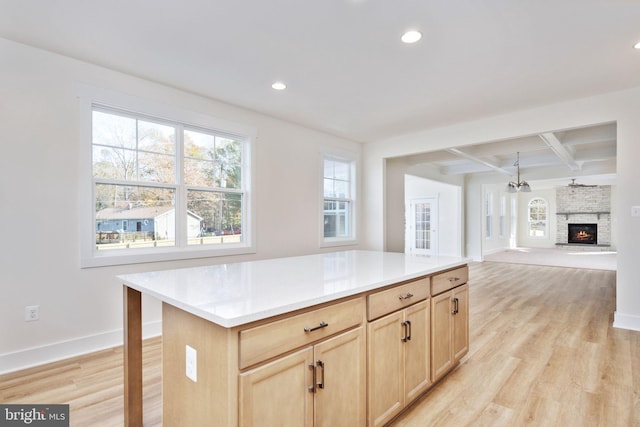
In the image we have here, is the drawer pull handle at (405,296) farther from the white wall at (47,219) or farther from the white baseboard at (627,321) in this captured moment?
the white baseboard at (627,321)

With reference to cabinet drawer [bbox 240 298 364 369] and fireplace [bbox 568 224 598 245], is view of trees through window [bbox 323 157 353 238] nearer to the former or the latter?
cabinet drawer [bbox 240 298 364 369]

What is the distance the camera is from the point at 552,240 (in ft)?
43.3

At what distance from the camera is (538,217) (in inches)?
533

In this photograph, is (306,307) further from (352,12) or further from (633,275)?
(633,275)

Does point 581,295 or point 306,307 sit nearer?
point 306,307

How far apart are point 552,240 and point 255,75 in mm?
14368

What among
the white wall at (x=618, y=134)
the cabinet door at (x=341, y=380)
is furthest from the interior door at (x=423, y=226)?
the cabinet door at (x=341, y=380)

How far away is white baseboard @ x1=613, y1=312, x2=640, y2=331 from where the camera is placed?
3465 millimetres

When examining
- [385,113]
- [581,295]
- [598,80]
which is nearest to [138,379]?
[385,113]

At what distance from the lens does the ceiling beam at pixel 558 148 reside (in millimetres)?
4542

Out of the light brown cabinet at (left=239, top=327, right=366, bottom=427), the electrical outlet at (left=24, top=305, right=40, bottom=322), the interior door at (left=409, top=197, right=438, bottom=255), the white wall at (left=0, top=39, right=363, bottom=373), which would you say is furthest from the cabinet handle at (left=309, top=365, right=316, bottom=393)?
the interior door at (left=409, top=197, right=438, bottom=255)

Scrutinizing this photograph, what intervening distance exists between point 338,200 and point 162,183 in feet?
9.54

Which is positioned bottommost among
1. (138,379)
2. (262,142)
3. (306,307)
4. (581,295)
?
(581,295)

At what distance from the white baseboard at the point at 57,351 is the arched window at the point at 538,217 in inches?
592
